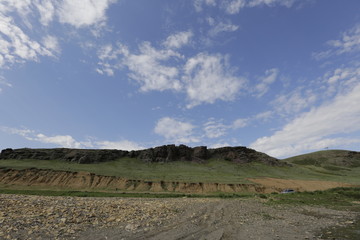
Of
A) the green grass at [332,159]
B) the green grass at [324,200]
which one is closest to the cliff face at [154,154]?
the green grass at [324,200]

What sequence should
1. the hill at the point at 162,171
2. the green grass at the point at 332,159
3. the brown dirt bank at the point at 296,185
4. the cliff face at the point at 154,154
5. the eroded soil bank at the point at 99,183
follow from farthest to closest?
the green grass at the point at 332,159, the cliff face at the point at 154,154, the brown dirt bank at the point at 296,185, the hill at the point at 162,171, the eroded soil bank at the point at 99,183

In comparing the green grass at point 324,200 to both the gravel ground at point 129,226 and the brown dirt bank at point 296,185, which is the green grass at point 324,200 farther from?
the brown dirt bank at point 296,185

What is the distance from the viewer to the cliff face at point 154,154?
9275 centimetres

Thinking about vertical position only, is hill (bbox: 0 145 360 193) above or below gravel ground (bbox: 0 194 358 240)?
above

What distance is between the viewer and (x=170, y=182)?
65.3m

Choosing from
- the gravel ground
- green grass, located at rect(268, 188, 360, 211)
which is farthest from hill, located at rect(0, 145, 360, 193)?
the gravel ground

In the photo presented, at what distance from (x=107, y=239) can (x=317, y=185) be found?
80579 millimetres

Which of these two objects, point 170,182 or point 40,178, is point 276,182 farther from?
point 40,178

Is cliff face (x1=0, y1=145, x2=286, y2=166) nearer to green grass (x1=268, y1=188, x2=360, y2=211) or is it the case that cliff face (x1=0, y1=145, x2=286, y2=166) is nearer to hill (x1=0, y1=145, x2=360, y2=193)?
hill (x1=0, y1=145, x2=360, y2=193)

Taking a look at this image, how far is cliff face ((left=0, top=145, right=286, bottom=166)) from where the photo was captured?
92.8 metres

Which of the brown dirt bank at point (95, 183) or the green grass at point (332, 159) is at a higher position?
the green grass at point (332, 159)

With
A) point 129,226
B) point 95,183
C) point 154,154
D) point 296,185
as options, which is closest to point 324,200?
point 129,226

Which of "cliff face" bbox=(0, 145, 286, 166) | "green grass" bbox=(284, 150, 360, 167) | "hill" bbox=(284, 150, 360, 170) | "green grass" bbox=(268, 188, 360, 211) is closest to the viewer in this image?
"green grass" bbox=(268, 188, 360, 211)

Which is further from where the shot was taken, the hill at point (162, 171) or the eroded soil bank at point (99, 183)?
the hill at point (162, 171)
